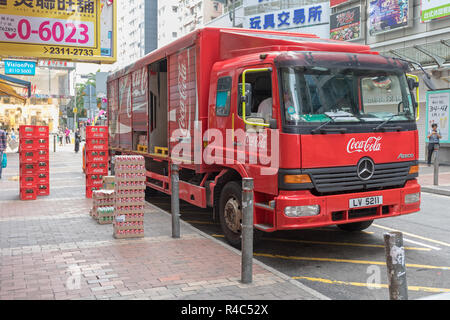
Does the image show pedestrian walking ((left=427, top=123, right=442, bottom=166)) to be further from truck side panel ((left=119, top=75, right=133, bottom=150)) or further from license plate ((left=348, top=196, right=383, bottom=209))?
license plate ((left=348, top=196, right=383, bottom=209))

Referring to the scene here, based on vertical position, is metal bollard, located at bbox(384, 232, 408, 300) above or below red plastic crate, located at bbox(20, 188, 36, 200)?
above

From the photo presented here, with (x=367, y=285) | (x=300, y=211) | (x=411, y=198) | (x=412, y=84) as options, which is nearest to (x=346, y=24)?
(x=412, y=84)

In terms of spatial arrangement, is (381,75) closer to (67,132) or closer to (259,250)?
(259,250)

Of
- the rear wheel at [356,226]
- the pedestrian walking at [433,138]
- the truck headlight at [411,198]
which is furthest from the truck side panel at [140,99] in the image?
the pedestrian walking at [433,138]

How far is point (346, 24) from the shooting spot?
85.3ft

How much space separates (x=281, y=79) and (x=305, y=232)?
2.98 meters

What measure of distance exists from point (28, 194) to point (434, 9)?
17353mm

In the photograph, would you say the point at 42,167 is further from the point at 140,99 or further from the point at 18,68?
the point at 18,68

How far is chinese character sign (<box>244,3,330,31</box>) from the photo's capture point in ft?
103

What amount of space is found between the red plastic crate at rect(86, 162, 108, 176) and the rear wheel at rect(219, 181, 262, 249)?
5.29 metres

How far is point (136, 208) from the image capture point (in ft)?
23.9

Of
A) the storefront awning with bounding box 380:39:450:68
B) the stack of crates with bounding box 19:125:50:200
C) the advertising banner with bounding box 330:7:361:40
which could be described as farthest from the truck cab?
the advertising banner with bounding box 330:7:361:40

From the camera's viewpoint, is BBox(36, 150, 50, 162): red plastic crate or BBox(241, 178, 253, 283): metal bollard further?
BBox(36, 150, 50, 162): red plastic crate

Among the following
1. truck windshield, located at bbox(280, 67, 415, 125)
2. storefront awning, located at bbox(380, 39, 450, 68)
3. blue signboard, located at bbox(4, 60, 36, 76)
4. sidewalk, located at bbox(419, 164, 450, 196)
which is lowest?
sidewalk, located at bbox(419, 164, 450, 196)
